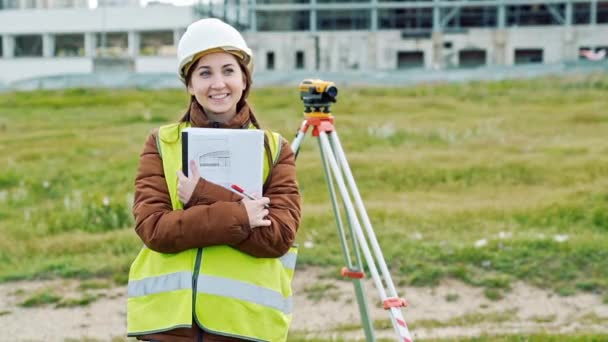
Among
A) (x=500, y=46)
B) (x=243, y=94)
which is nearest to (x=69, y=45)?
(x=500, y=46)

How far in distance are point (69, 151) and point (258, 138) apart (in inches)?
486

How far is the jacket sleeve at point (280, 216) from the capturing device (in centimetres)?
315

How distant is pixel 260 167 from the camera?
10.3ft

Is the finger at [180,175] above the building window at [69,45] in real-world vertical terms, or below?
below

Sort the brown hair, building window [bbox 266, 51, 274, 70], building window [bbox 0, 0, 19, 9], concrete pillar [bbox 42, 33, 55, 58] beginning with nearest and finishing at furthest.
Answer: the brown hair → building window [bbox 266, 51, 274, 70] → concrete pillar [bbox 42, 33, 55, 58] → building window [bbox 0, 0, 19, 9]

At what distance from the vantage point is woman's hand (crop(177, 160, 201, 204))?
3.12 meters

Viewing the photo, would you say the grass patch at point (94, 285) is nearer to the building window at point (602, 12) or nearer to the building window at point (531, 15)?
the building window at point (531, 15)

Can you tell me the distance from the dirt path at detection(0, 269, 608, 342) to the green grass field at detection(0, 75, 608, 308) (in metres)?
0.21

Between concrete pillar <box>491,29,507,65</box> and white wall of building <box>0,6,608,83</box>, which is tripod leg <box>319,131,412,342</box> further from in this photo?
concrete pillar <box>491,29,507,65</box>

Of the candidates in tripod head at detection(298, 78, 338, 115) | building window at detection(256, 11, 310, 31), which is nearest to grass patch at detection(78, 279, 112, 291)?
tripod head at detection(298, 78, 338, 115)

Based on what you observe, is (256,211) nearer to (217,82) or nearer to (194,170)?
(194,170)

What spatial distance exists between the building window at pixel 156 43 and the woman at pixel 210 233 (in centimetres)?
5326

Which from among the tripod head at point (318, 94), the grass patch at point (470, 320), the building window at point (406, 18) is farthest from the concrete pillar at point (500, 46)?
the tripod head at point (318, 94)

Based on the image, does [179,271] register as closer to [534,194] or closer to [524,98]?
[534,194]
